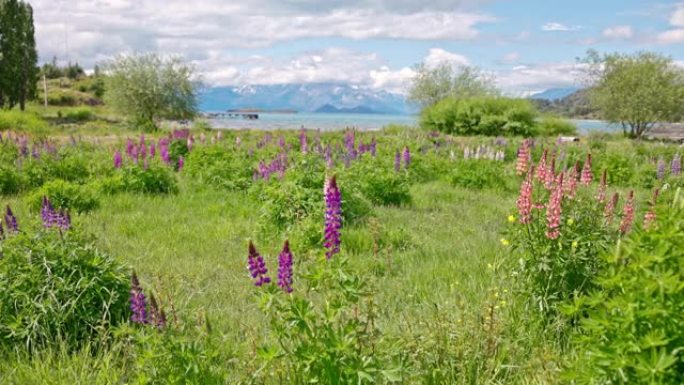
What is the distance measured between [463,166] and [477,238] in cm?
561

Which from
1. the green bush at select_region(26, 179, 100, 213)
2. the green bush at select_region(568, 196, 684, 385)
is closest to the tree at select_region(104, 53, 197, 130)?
the green bush at select_region(26, 179, 100, 213)

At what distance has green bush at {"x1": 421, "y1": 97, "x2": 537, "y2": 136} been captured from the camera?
98.1 ft

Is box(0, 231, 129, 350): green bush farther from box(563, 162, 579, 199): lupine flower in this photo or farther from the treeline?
the treeline

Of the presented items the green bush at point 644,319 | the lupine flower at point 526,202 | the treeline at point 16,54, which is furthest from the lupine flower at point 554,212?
the treeline at point 16,54

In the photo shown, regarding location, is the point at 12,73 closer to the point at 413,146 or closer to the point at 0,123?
the point at 0,123

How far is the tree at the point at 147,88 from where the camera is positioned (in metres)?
35.0

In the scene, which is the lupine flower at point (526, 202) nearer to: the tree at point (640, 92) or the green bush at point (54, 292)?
the green bush at point (54, 292)

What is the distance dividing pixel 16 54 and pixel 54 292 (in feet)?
157

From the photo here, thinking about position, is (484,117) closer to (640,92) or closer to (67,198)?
(640,92)

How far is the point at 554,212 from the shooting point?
13.1 feet

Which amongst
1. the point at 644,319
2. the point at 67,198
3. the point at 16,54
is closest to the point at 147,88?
the point at 16,54

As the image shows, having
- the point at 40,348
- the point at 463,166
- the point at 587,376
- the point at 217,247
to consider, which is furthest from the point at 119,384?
the point at 463,166

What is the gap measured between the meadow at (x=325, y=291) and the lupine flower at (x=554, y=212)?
1 cm

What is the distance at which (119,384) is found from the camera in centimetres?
344
